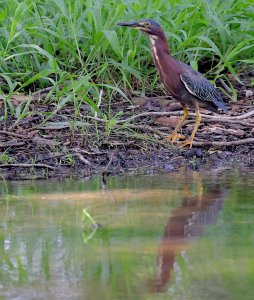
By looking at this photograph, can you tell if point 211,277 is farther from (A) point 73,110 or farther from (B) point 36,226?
(A) point 73,110

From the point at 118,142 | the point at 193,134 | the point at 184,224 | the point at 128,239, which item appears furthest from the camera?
the point at 193,134

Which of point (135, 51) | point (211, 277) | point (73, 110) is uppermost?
point (135, 51)

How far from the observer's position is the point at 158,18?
7.66m

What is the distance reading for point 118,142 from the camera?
634 cm

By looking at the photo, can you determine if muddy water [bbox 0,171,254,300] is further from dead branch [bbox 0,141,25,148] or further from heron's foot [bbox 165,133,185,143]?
heron's foot [bbox 165,133,185,143]

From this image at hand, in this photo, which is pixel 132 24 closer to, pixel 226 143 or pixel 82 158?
pixel 226 143

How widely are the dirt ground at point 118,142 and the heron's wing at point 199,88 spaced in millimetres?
192

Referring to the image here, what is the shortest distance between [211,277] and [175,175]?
242cm

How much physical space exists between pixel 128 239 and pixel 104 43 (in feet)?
11.7

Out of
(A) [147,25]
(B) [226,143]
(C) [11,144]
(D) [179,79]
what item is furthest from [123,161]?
(A) [147,25]

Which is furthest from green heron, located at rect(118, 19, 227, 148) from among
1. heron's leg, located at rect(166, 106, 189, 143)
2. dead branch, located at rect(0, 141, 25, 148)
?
dead branch, located at rect(0, 141, 25, 148)

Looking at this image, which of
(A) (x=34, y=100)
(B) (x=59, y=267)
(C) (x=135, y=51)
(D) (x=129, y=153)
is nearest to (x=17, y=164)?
(D) (x=129, y=153)

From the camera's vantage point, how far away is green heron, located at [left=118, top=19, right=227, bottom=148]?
269 inches

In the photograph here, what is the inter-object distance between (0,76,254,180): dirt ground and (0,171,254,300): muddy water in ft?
1.56
